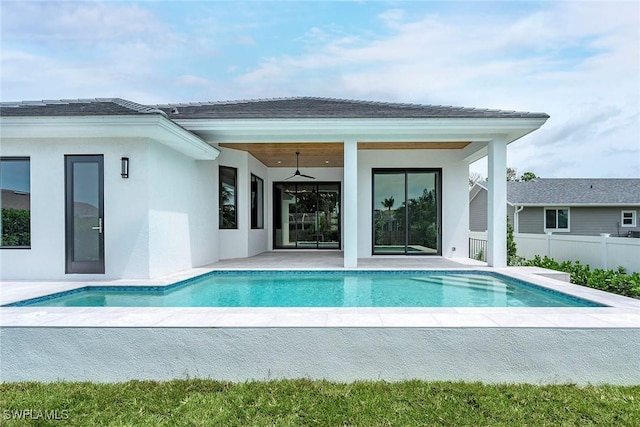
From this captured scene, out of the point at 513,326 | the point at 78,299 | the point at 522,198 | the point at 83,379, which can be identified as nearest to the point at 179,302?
the point at 78,299

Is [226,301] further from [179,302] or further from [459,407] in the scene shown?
[459,407]

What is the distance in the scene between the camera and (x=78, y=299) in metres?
5.27

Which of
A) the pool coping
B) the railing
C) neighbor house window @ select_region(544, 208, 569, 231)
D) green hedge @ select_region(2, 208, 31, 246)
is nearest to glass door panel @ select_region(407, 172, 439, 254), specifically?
the railing

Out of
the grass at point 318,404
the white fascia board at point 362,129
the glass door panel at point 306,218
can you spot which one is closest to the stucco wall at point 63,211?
the white fascia board at point 362,129

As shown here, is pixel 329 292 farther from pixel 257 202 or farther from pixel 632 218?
pixel 632 218

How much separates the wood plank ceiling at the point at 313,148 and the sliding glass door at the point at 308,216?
1.95 meters

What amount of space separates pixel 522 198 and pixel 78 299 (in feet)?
66.8

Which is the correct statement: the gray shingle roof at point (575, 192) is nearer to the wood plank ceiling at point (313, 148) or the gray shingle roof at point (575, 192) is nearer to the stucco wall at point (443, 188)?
the stucco wall at point (443, 188)

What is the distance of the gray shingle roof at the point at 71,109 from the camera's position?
589 centimetres

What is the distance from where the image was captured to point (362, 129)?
25.4 ft

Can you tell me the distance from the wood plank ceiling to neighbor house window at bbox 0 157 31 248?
4.59m

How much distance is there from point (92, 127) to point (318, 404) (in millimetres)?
5856

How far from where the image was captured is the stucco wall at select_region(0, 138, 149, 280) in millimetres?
6434

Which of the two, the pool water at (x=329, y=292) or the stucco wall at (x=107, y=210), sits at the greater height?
the stucco wall at (x=107, y=210)
